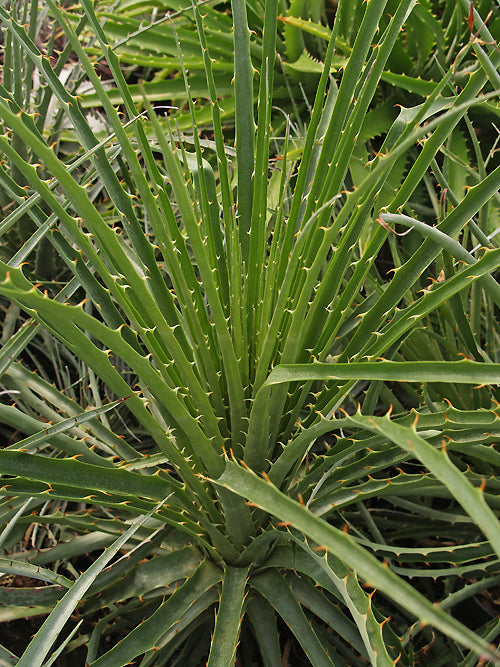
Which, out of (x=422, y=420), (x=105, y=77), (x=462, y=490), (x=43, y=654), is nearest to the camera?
(x=462, y=490)

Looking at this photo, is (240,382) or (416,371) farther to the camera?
(240,382)

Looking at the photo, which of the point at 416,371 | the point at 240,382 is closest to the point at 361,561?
the point at 416,371

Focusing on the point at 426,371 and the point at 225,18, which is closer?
the point at 426,371

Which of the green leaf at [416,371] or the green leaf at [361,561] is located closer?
the green leaf at [361,561]

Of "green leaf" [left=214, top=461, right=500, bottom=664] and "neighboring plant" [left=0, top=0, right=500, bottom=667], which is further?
Result: "neighboring plant" [left=0, top=0, right=500, bottom=667]

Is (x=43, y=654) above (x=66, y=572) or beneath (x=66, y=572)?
above

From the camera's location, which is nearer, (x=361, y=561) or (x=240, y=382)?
(x=361, y=561)

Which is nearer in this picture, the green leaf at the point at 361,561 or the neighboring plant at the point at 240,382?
the green leaf at the point at 361,561

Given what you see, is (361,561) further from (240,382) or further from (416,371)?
(240,382)

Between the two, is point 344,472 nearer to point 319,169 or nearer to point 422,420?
point 422,420

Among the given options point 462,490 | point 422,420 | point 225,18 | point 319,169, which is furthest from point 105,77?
point 462,490

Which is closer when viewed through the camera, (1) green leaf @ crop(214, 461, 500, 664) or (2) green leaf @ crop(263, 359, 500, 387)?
(1) green leaf @ crop(214, 461, 500, 664)
